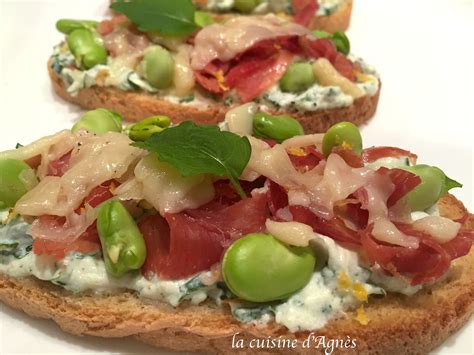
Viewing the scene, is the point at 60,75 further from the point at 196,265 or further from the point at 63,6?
the point at 196,265

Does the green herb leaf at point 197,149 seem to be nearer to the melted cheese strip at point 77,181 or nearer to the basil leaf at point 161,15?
the melted cheese strip at point 77,181

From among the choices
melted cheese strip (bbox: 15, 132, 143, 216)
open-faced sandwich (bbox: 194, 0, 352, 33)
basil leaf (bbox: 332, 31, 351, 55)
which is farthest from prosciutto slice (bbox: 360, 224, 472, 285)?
open-faced sandwich (bbox: 194, 0, 352, 33)

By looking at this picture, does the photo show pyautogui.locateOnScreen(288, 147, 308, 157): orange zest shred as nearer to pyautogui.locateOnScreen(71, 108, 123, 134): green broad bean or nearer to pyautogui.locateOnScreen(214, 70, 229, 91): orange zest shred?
pyautogui.locateOnScreen(71, 108, 123, 134): green broad bean

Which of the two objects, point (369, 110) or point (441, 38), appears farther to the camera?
point (441, 38)

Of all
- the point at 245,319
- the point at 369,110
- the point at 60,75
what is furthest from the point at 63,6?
the point at 245,319

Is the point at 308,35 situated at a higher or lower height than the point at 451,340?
higher

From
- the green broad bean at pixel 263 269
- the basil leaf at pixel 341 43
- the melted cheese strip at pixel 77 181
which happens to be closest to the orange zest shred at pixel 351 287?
the green broad bean at pixel 263 269

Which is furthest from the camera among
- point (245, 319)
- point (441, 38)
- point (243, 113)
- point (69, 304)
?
point (441, 38)
